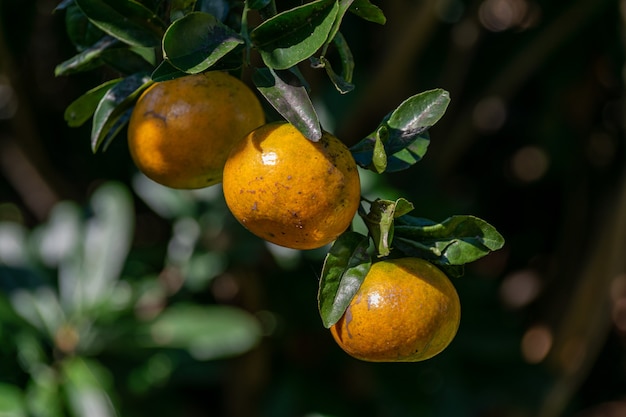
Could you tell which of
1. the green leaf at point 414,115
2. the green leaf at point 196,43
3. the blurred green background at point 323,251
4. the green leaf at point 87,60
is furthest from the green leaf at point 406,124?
the blurred green background at point 323,251

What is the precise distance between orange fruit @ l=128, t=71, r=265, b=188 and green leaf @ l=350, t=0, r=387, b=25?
0.10m

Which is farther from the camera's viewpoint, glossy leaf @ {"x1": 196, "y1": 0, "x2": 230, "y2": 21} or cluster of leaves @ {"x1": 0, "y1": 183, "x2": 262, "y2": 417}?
cluster of leaves @ {"x1": 0, "y1": 183, "x2": 262, "y2": 417}

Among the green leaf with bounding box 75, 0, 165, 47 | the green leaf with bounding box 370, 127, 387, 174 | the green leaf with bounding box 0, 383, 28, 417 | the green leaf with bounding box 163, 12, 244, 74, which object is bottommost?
the green leaf with bounding box 0, 383, 28, 417

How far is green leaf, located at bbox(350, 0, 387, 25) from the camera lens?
508 millimetres

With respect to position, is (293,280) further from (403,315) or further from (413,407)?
(403,315)

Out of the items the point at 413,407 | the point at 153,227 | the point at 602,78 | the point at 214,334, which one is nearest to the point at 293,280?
the point at 214,334

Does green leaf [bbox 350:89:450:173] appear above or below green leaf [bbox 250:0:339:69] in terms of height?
below

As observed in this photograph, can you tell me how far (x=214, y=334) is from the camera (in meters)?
1.37

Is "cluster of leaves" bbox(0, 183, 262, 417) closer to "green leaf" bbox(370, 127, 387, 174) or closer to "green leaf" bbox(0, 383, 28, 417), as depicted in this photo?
"green leaf" bbox(0, 383, 28, 417)

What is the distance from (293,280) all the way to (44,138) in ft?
2.33

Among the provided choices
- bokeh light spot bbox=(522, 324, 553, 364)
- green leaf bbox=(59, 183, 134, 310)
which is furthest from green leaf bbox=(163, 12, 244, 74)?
bokeh light spot bbox=(522, 324, 553, 364)

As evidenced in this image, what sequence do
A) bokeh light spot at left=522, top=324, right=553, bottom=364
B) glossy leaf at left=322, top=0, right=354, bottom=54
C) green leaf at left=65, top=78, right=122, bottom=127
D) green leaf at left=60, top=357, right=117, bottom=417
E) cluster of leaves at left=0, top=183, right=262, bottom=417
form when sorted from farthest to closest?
bokeh light spot at left=522, top=324, right=553, bottom=364 < cluster of leaves at left=0, top=183, right=262, bottom=417 < green leaf at left=60, top=357, right=117, bottom=417 < green leaf at left=65, top=78, right=122, bottom=127 < glossy leaf at left=322, top=0, right=354, bottom=54

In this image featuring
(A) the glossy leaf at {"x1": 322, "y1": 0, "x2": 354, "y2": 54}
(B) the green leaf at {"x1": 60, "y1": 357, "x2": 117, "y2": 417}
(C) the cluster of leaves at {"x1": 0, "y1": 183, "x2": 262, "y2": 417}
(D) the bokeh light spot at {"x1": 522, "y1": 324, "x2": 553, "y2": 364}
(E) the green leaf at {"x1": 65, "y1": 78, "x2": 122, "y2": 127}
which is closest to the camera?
(A) the glossy leaf at {"x1": 322, "y1": 0, "x2": 354, "y2": 54}

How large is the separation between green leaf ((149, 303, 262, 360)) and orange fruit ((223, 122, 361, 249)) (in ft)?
2.85
